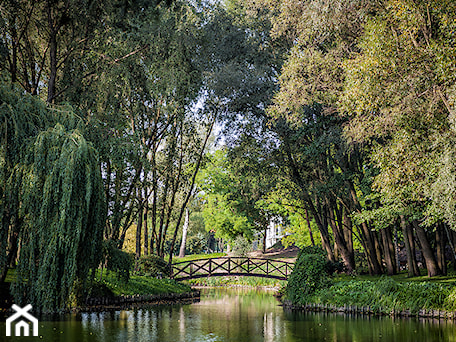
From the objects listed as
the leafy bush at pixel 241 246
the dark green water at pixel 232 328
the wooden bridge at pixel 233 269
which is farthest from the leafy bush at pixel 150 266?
the leafy bush at pixel 241 246

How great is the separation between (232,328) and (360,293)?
501cm

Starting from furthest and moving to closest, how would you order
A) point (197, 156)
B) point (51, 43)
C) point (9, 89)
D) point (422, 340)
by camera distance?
point (197, 156), point (51, 43), point (9, 89), point (422, 340)

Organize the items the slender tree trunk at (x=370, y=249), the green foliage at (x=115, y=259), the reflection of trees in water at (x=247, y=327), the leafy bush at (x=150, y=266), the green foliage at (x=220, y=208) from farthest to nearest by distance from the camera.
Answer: the green foliage at (x=220, y=208) < the slender tree trunk at (x=370, y=249) < the leafy bush at (x=150, y=266) < the green foliage at (x=115, y=259) < the reflection of trees in water at (x=247, y=327)

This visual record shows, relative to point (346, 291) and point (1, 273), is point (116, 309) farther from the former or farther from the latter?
point (346, 291)

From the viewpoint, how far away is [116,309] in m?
13.0

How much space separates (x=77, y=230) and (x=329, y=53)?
841 centimetres

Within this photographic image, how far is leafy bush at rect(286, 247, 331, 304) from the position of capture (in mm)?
14477

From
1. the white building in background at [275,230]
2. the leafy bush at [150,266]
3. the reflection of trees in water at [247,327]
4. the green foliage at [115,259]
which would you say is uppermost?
the white building in background at [275,230]

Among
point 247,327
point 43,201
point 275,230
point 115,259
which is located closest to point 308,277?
point 247,327

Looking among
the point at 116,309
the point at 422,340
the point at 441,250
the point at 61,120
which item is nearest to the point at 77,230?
the point at 61,120

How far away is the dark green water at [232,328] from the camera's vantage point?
8.22 meters

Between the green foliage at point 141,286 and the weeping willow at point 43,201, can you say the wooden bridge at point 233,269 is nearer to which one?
the green foliage at point 141,286

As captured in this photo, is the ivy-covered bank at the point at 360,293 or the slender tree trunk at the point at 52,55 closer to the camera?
the ivy-covered bank at the point at 360,293

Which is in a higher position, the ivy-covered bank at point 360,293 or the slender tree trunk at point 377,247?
the slender tree trunk at point 377,247
